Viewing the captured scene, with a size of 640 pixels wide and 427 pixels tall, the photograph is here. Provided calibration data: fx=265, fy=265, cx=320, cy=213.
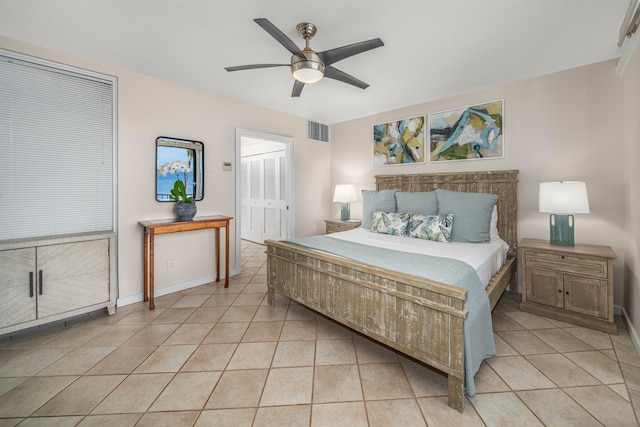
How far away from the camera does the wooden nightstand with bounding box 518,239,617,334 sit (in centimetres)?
232

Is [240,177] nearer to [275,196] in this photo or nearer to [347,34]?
[275,196]

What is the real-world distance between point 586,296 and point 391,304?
6.61 ft

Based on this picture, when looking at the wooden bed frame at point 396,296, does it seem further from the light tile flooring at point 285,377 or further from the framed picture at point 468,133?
the framed picture at point 468,133

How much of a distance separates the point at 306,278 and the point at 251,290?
125cm

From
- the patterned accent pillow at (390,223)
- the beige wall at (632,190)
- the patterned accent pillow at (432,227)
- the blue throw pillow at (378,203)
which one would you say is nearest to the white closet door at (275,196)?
the blue throw pillow at (378,203)

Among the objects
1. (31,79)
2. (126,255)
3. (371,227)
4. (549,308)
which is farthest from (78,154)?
(549,308)

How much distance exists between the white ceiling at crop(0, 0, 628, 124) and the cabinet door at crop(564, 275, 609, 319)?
2147 millimetres

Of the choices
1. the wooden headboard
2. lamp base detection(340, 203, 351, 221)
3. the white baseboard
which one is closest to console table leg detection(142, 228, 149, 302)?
the white baseboard

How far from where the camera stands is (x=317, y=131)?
16.5 feet

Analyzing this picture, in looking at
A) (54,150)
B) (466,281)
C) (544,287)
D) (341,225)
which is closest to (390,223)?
(341,225)

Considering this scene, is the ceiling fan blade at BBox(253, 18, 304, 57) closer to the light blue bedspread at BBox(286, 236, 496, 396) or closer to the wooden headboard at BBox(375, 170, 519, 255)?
the light blue bedspread at BBox(286, 236, 496, 396)

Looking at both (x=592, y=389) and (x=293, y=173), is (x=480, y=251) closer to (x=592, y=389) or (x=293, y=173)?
(x=592, y=389)

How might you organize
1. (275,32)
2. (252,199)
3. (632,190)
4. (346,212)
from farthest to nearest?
(252,199) < (346,212) < (632,190) < (275,32)

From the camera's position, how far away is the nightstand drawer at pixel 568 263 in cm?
233
